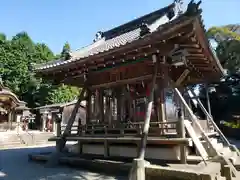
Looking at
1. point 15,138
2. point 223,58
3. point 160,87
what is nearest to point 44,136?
point 15,138

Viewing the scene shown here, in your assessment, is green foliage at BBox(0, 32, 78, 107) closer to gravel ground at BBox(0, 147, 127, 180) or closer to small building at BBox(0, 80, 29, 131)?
small building at BBox(0, 80, 29, 131)

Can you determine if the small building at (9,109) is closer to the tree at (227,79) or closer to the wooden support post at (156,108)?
the wooden support post at (156,108)

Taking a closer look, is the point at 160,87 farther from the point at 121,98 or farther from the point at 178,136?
the point at 178,136

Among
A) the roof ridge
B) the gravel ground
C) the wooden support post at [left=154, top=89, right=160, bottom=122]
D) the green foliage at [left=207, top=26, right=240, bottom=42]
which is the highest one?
the green foliage at [left=207, top=26, right=240, bottom=42]

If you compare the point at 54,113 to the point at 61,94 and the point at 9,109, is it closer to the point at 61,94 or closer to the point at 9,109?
the point at 9,109

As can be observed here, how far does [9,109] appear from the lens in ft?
110

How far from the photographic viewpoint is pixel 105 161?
304 inches

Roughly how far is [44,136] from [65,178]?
20.8m

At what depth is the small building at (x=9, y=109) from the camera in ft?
102

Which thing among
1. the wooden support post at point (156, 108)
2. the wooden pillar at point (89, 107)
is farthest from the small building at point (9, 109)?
the wooden support post at point (156, 108)

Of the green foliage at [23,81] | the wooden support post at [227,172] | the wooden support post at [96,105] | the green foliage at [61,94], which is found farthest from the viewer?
the green foliage at [61,94]

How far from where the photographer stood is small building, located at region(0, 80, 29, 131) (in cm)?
3119

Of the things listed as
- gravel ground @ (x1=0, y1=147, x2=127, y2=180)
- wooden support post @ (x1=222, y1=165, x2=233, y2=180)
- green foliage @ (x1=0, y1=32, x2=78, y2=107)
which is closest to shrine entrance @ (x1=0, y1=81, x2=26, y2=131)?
green foliage @ (x1=0, y1=32, x2=78, y2=107)

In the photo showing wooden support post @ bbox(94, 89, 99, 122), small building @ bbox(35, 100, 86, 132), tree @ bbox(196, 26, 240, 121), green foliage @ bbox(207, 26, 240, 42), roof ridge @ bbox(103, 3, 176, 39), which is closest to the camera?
wooden support post @ bbox(94, 89, 99, 122)
